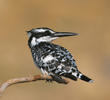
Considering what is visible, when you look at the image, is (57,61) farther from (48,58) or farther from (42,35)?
(42,35)

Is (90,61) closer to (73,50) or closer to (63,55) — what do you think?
(73,50)

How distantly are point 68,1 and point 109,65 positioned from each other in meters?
2.03

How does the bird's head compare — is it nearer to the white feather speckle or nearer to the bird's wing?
the bird's wing

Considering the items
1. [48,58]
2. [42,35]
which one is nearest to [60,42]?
[42,35]

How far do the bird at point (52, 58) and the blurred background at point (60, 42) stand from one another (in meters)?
4.76

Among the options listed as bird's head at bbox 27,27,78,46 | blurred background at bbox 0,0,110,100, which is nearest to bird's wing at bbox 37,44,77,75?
bird's head at bbox 27,27,78,46

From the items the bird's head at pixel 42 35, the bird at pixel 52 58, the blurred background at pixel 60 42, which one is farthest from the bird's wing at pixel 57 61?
the blurred background at pixel 60 42

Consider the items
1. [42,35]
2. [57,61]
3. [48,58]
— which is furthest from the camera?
[42,35]

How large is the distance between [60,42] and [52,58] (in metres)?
6.39

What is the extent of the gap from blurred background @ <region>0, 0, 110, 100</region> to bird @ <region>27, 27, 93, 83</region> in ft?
15.6

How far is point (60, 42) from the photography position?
12.3m

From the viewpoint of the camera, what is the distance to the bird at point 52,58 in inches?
225

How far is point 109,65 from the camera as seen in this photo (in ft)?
42.4

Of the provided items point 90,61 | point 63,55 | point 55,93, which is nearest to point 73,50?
point 90,61
